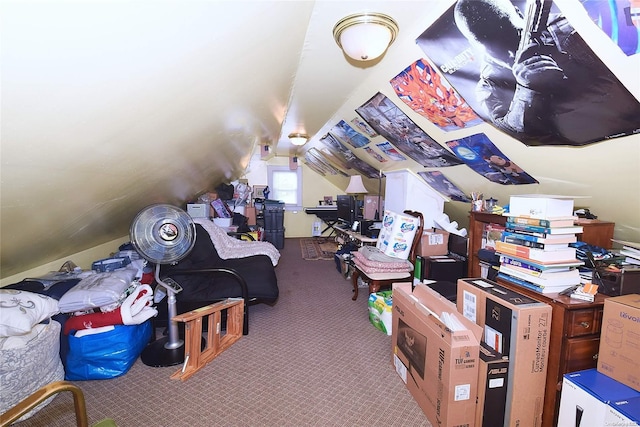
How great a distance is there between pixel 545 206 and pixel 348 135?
2513 millimetres

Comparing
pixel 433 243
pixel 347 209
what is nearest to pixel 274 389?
pixel 433 243

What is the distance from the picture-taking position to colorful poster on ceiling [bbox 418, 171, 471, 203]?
10.2 feet

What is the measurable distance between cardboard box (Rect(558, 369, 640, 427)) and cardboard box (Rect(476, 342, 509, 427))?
0.24 m

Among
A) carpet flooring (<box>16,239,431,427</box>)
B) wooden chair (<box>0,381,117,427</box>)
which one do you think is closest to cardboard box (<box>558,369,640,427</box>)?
carpet flooring (<box>16,239,431,427</box>)

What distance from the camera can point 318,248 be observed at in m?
5.88

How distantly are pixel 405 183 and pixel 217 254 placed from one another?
2.49 m

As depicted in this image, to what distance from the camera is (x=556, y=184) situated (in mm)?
2043

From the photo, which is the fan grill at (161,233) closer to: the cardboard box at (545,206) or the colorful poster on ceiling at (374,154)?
the cardboard box at (545,206)

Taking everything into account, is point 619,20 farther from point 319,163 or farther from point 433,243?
point 319,163

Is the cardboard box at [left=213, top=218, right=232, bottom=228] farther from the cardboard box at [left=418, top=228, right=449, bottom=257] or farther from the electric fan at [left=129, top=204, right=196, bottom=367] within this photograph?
the cardboard box at [left=418, top=228, right=449, bottom=257]

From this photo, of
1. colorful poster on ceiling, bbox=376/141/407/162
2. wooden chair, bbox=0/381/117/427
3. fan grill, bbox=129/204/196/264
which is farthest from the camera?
colorful poster on ceiling, bbox=376/141/407/162

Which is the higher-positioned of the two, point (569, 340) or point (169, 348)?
point (569, 340)

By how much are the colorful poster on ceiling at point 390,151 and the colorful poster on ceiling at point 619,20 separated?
2.16 metres

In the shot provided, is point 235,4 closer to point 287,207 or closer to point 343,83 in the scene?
point 343,83
